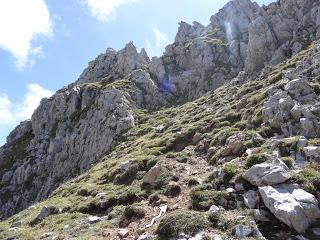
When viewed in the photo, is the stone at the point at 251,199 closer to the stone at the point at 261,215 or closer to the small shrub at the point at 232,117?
the stone at the point at 261,215

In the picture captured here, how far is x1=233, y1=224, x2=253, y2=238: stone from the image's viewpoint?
16812 millimetres

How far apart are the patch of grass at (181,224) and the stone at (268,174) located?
3.44 metres

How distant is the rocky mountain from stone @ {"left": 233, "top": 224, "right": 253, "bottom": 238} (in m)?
0.08

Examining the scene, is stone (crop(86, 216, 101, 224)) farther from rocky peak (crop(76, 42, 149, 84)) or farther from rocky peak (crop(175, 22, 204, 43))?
rocky peak (crop(175, 22, 204, 43))

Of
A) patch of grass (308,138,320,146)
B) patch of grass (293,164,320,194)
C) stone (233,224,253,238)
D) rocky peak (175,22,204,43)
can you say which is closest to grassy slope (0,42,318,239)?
patch of grass (293,164,320,194)

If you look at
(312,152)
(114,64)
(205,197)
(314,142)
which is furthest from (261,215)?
(114,64)

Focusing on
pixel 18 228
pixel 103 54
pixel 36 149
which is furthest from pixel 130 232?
pixel 103 54

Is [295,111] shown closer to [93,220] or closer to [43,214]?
[93,220]

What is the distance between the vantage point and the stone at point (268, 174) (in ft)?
64.7

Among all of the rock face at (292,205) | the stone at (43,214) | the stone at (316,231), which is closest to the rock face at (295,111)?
the rock face at (292,205)

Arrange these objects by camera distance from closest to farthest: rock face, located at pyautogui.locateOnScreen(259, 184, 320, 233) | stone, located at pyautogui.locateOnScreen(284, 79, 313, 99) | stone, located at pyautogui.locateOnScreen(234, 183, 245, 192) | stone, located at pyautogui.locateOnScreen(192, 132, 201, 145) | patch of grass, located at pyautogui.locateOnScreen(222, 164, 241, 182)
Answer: rock face, located at pyautogui.locateOnScreen(259, 184, 320, 233) < stone, located at pyautogui.locateOnScreen(234, 183, 245, 192) < patch of grass, located at pyautogui.locateOnScreen(222, 164, 241, 182) < stone, located at pyautogui.locateOnScreen(284, 79, 313, 99) < stone, located at pyautogui.locateOnScreen(192, 132, 201, 145)

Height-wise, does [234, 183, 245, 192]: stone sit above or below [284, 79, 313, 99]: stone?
below

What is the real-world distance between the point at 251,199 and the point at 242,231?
110 inches

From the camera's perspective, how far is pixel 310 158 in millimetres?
22031
